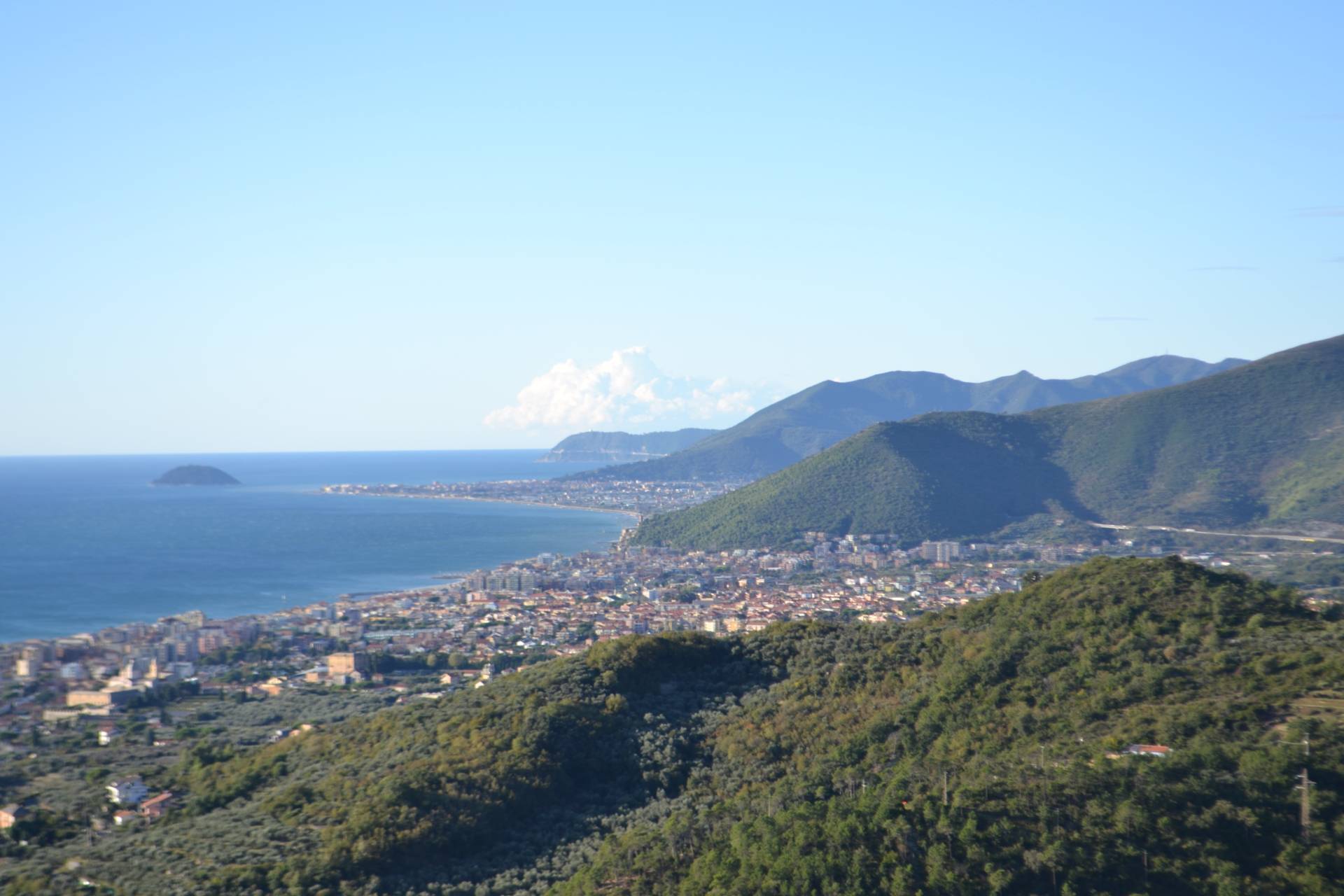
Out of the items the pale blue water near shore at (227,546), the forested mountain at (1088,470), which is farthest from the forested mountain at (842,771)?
the forested mountain at (1088,470)

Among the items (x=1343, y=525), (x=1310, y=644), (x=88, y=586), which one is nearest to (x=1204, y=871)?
(x=1310, y=644)

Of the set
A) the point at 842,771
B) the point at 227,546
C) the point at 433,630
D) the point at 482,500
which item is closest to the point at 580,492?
the point at 482,500

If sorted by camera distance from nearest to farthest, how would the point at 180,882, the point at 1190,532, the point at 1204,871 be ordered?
the point at 1204,871 < the point at 180,882 < the point at 1190,532

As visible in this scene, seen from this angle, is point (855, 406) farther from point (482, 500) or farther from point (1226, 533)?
point (1226, 533)

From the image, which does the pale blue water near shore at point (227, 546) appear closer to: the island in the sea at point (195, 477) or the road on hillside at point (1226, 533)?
the island in the sea at point (195, 477)

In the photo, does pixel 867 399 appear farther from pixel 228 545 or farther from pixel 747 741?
pixel 747 741

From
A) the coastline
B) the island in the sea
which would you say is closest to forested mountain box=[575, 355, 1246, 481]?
the coastline

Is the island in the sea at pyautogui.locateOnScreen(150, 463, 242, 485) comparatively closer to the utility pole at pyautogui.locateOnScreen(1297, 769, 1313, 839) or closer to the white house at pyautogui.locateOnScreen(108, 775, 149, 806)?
the white house at pyautogui.locateOnScreen(108, 775, 149, 806)
